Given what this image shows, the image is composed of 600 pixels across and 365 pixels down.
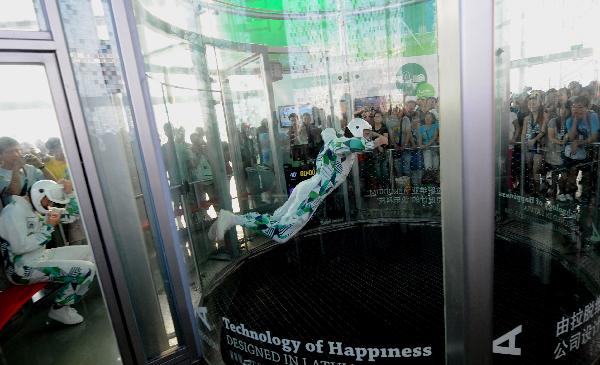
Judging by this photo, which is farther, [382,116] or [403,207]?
[403,207]

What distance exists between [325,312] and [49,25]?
7.50 ft

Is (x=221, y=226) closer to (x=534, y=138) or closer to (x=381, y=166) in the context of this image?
(x=381, y=166)

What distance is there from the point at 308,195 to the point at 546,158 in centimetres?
202

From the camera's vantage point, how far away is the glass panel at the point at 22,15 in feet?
4.70

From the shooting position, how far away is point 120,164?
71.0 inches

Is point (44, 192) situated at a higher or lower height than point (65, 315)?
higher

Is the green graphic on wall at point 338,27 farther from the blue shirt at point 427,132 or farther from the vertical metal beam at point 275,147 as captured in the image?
the blue shirt at point 427,132

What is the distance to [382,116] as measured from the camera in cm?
380

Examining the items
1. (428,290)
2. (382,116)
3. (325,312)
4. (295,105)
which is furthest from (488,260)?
(382,116)

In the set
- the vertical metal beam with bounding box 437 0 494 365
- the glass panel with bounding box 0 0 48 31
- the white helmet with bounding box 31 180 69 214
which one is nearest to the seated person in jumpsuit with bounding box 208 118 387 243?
the white helmet with bounding box 31 180 69 214

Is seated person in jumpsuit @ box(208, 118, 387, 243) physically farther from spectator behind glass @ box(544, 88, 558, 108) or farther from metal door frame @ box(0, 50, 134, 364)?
spectator behind glass @ box(544, 88, 558, 108)

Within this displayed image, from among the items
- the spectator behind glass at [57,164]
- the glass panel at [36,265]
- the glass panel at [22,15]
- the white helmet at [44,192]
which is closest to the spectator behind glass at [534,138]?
the glass panel at [22,15]

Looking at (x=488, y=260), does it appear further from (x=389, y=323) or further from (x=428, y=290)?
(x=428, y=290)

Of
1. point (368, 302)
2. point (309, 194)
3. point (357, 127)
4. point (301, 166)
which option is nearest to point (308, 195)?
point (309, 194)
